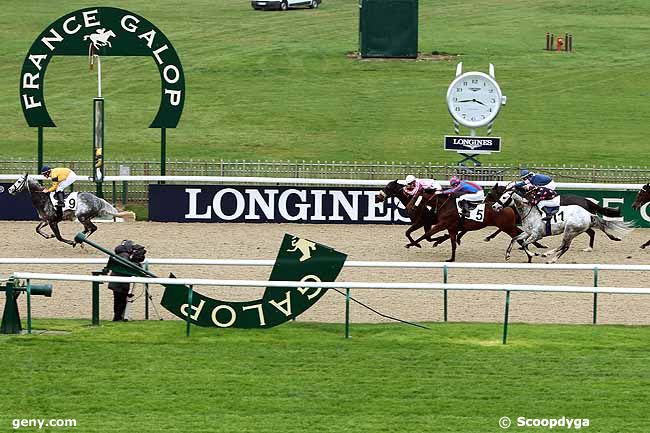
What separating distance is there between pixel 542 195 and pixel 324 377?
9.61 metres

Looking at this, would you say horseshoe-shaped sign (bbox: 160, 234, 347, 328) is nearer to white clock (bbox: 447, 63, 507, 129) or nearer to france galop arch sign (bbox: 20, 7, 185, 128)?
france galop arch sign (bbox: 20, 7, 185, 128)

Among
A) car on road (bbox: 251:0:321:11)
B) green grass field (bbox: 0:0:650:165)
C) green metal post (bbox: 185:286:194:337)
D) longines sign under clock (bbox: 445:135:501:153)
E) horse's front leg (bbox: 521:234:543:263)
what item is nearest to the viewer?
green metal post (bbox: 185:286:194:337)

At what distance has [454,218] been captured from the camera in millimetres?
23188

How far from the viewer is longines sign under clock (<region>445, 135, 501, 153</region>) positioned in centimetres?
2792

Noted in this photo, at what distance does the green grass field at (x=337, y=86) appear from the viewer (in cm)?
3641

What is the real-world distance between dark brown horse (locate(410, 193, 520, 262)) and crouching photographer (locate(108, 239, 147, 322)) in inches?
285

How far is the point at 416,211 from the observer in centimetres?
2361

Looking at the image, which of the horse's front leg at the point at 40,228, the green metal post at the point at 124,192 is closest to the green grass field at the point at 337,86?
the green metal post at the point at 124,192

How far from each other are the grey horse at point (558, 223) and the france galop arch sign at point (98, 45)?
7.51m

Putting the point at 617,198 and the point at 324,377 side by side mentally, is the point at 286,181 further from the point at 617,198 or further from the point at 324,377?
the point at 324,377

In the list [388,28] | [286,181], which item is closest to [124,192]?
[286,181]

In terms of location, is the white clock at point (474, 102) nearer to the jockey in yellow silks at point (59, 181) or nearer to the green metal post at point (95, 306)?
the jockey in yellow silks at point (59, 181)

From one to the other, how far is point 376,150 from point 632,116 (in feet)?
27.2

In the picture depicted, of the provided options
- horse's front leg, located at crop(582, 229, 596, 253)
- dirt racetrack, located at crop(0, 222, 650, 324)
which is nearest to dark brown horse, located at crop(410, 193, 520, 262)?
dirt racetrack, located at crop(0, 222, 650, 324)
